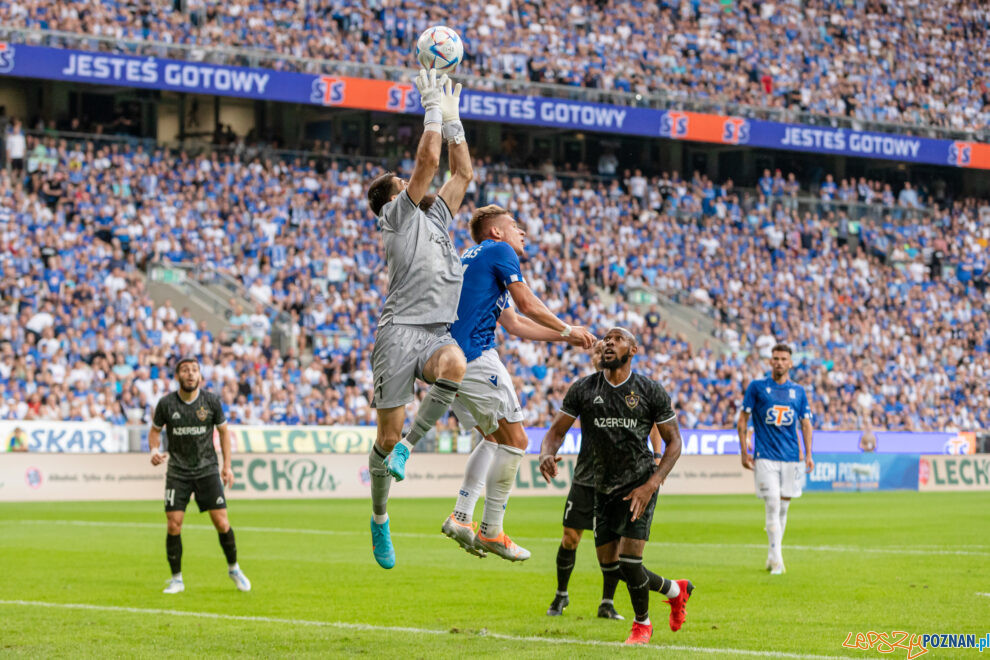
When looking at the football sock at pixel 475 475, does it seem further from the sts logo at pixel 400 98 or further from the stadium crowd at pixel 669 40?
the sts logo at pixel 400 98

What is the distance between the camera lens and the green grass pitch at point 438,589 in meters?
11.6

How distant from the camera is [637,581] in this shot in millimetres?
11516

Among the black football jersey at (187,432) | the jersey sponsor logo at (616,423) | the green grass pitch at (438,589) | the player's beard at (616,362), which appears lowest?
the green grass pitch at (438,589)

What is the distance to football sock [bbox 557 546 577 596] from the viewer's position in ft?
43.5

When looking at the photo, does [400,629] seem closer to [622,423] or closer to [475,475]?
[622,423]

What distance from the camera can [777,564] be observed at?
1702cm

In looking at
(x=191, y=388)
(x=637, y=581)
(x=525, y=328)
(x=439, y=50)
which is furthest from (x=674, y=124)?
(x=439, y=50)

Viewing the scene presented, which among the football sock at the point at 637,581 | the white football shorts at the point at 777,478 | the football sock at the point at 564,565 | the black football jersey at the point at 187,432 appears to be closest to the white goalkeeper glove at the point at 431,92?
the football sock at the point at 637,581

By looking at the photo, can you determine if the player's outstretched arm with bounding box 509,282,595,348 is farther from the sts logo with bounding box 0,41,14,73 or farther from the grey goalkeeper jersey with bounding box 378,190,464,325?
the sts logo with bounding box 0,41,14,73

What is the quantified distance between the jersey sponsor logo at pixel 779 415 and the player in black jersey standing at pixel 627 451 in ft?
18.5

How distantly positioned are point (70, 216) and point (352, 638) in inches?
1021

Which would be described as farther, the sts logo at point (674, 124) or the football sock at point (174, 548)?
the sts logo at point (674, 124)

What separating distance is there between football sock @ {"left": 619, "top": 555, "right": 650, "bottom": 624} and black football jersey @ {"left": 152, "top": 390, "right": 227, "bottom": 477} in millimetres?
5678

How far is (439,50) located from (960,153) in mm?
46871
